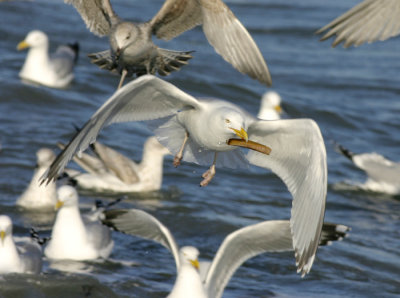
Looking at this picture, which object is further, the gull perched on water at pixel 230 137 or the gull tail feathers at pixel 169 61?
the gull tail feathers at pixel 169 61

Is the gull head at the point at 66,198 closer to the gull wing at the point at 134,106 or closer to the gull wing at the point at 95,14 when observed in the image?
the gull wing at the point at 95,14

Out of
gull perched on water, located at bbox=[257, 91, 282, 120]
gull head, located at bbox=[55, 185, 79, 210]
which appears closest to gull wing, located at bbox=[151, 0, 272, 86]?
gull head, located at bbox=[55, 185, 79, 210]

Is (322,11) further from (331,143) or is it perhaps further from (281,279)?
(281,279)

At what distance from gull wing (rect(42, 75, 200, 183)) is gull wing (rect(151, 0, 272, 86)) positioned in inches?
44.9

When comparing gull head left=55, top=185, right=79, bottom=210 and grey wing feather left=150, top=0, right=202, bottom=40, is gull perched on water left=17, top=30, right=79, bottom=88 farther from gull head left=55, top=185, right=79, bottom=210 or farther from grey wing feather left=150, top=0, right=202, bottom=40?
grey wing feather left=150, top=0, right=202, bottom=40

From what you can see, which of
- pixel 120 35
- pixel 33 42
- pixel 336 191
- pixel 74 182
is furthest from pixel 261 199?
pixel 33 42

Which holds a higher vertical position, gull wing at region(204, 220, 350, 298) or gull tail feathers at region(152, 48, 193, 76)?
gull tail feathers at region(152, 48, 193, 76)

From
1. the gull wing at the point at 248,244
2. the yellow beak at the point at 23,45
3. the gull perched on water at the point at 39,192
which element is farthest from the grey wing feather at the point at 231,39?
Answer: the yellow beak at the point at 23,45

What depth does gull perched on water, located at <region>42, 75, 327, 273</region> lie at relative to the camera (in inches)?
203

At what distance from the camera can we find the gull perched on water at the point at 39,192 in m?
8.95

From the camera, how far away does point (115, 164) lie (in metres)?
9.97

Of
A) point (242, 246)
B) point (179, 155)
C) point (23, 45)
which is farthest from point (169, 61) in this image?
point (23, 45)

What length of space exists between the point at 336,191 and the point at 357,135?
9.17 feet

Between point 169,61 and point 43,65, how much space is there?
715cm
